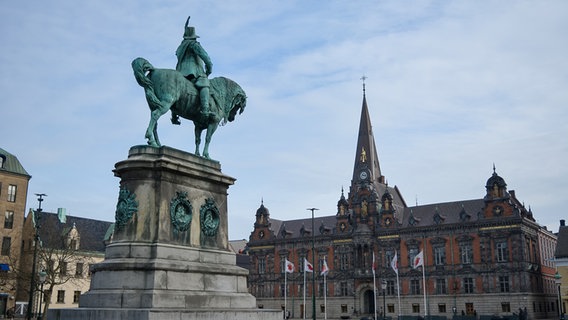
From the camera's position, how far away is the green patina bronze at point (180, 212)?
58.1 ft

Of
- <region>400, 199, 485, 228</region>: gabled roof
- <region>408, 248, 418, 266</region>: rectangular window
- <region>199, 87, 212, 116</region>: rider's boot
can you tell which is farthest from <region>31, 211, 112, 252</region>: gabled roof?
<region>199, 87, 212, 116</region>: rider's boot

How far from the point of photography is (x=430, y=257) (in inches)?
2943

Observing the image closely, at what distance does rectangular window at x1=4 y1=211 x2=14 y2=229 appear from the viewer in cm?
5878

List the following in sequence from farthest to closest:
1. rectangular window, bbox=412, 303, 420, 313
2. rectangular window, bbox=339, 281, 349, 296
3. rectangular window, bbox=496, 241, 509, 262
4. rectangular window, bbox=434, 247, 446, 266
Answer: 1. rectangular window, bbox=339, 281, 349, 296
2. rectangular window, bbox=412, 303, 420, 313
3. rectangular window, bbox=434, 247, 446, 266
4. rectangular window, bbox=496, 241, 509, 262

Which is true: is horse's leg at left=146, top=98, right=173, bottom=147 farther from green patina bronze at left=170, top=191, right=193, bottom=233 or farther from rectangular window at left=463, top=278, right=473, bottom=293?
rectangular window at left=463, top=278, right=473, bottom=293

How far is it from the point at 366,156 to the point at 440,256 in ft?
73.1

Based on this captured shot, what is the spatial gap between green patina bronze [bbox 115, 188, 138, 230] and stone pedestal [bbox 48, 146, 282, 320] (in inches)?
1.1

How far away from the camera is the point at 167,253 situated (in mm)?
17078

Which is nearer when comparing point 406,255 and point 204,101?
point 204,101

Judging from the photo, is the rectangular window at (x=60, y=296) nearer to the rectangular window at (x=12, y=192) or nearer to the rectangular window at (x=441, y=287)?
the rectangular window at (x=12, y=192)

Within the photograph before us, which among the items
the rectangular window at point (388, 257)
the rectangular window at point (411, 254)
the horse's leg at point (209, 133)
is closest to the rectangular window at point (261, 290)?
the rectangular window at point (388, 257)

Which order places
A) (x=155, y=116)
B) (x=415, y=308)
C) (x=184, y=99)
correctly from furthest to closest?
(x=415, y=308), (x=184, y=99), (x=155, y=116)

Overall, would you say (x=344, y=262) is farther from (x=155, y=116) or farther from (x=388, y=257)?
(x=155, y=116)

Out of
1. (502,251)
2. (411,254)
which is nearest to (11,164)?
(411,254)
